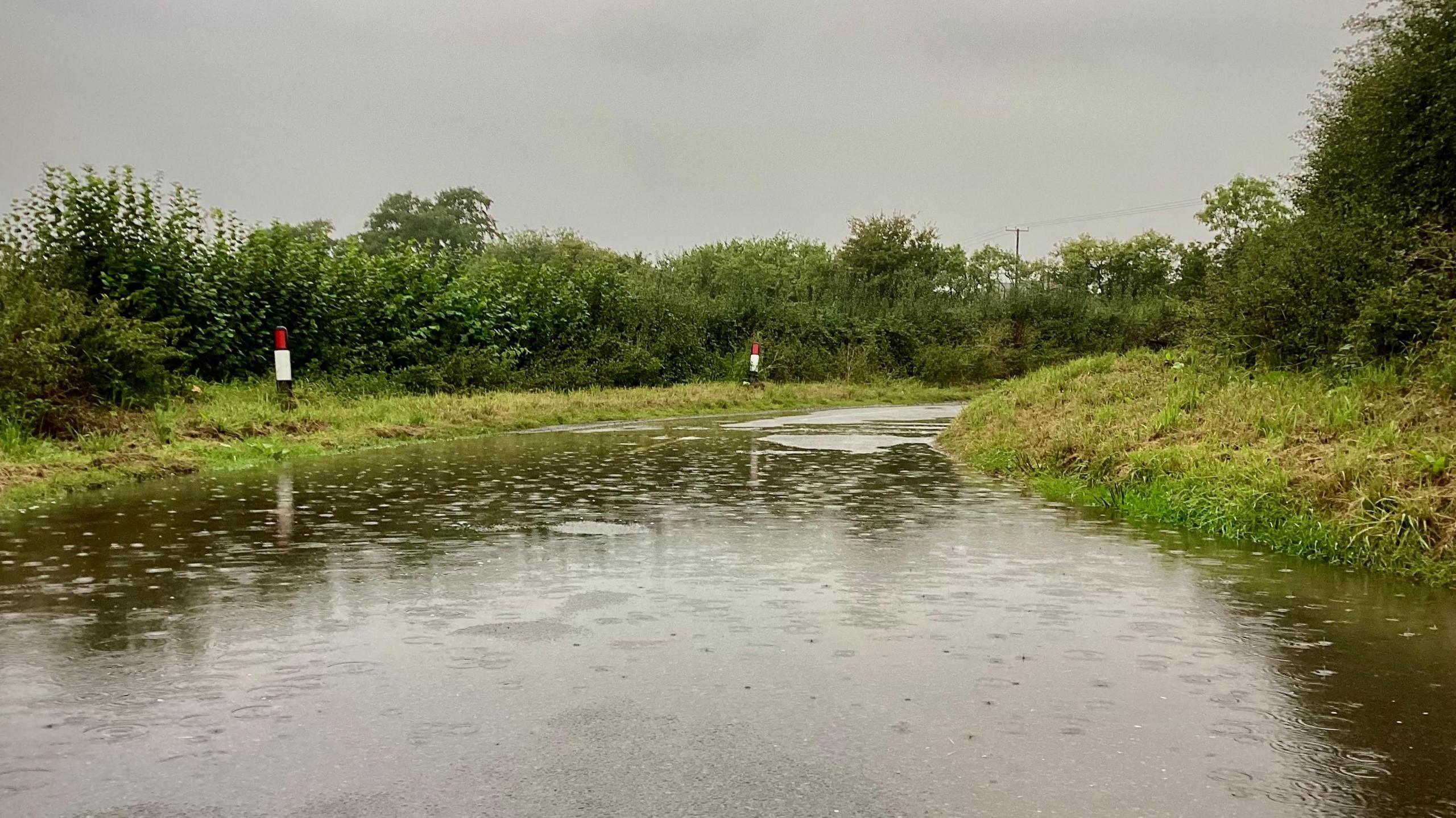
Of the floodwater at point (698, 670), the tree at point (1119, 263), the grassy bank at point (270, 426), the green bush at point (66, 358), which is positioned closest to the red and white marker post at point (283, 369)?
the grassy bank at point (270, 426)

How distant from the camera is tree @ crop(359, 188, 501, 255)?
8075 centimetres

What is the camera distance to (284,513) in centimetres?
922

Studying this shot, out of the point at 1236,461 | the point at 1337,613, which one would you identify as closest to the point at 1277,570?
the point at 1337,613

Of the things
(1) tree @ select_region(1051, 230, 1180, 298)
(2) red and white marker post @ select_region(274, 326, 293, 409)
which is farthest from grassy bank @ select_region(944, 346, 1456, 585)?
(1) tree @ select_region(1051, 230, 1180, 298)

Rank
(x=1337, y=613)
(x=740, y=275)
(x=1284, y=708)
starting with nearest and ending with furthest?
(x=1284, y=708), (x=1337, y=613), (x=740, y=275)

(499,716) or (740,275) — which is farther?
(740,275)

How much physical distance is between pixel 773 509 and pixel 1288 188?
17005 mm

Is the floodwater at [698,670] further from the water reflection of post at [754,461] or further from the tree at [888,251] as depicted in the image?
the tree at [888,251]

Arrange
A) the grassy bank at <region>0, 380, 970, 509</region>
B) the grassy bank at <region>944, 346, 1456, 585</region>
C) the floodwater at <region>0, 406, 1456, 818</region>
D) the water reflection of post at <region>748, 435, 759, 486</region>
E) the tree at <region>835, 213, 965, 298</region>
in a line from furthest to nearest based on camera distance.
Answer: the tree at <region>835, 213, 965, 298</region> < the water reflection of post at <region>748, 435, 759, 486</region> < the grassy bank at <region>0, 380, 970, 509</region> < the grassy bank at <region>944, 346, 1456, 585</region> < the floodwater at <region>0, 406, 1456, 818</region>

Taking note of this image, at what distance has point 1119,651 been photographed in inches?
205

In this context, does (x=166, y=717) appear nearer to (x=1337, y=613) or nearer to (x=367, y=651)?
(x=367, y=651)

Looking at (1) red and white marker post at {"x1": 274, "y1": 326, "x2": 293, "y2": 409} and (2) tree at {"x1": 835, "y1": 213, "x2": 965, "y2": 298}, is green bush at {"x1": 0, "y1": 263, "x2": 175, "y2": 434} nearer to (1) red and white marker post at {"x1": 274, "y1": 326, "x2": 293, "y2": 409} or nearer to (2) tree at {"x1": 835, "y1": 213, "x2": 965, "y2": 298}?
(1) red and white marker post at {"x1": 274, "y1": 326, "x2": 293, "y2": 409}

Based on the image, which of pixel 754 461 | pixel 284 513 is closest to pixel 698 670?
pixel 284 513

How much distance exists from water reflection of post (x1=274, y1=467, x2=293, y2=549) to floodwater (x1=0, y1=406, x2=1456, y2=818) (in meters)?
0.07
